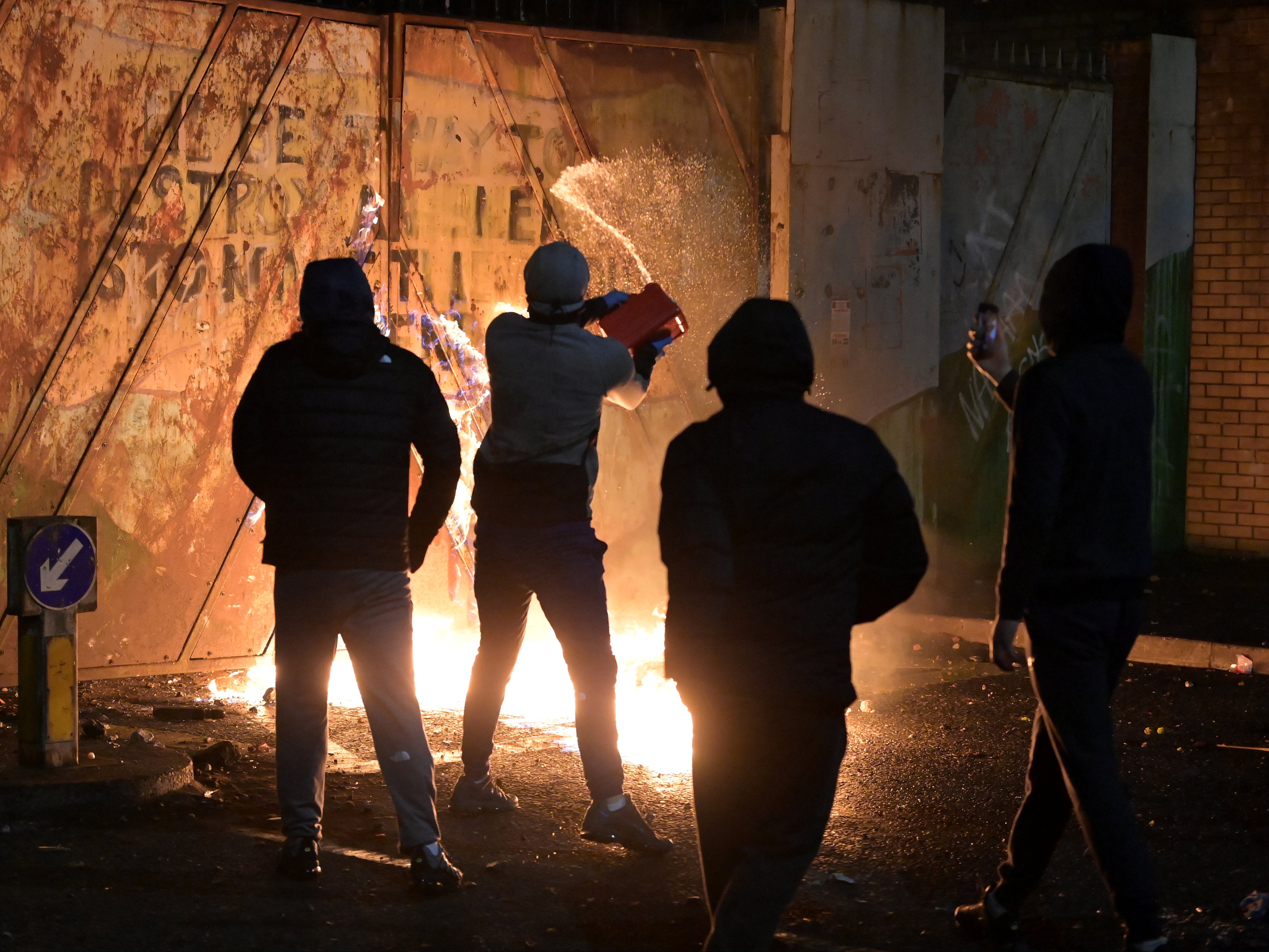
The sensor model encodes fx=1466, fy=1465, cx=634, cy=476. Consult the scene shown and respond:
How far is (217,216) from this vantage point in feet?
25.2

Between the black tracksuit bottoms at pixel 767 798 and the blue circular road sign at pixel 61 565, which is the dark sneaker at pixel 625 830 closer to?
the black tracksuit bottoms at pixel 767 798

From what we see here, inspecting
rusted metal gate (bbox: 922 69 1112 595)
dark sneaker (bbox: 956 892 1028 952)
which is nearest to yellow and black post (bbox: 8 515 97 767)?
dark sneaker (bbox: 956 892 1028 952)

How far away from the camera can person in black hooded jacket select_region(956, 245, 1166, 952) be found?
3.71 m

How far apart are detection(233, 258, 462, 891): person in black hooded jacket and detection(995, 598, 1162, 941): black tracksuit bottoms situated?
1803 millimetres

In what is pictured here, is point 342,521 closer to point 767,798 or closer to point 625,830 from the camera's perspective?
point 625,830

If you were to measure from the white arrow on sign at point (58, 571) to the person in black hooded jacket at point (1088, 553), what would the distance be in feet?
11.3

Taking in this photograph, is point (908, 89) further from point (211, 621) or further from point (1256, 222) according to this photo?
point (211, 621)

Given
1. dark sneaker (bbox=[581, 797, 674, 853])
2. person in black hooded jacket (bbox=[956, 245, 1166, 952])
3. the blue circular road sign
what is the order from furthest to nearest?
the blue circular road sign, dark sneaker (bbox=[581, 797, 674, 853]), person in black hooded jacket (bbox=[956, 245, 1166, 952])

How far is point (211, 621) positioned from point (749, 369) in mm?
5382

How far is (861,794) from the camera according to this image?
18.3ft

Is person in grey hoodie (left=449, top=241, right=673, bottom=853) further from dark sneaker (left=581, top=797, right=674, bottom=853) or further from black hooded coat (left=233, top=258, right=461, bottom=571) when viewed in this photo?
black hooded coat (left=233, top=258, right=461, bottom=571)

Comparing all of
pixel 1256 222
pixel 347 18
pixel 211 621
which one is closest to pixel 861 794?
pixel 211 621

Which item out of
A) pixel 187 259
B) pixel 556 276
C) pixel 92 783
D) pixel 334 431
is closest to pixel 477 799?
pixel 92 783

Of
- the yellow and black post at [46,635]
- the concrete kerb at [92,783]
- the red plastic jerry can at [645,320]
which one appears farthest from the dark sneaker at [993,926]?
the yellow and black post at [46,635]
